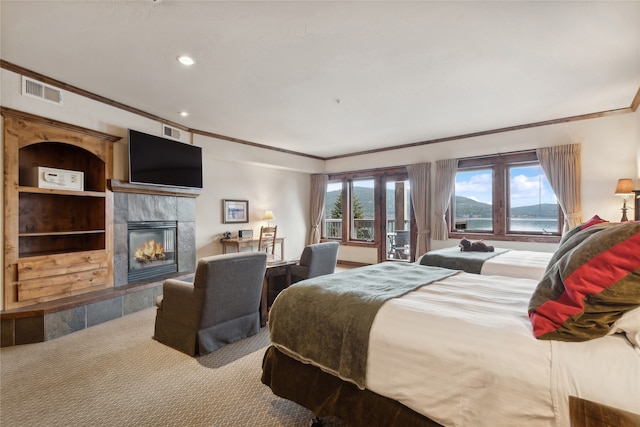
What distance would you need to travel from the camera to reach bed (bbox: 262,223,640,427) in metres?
1.07

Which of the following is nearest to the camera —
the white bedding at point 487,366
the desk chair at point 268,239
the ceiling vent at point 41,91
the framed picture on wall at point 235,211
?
the white bedding at point 487,366

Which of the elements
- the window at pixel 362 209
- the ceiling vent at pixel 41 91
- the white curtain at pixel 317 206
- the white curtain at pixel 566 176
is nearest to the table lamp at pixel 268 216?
the white curtain at pixel 317 206

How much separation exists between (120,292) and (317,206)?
191 inches

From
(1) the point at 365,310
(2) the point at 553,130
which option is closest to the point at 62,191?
(1) the point at 365,310

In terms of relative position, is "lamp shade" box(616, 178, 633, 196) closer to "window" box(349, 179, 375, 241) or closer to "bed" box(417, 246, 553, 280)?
"bed" box(417, 246, 553, 280)

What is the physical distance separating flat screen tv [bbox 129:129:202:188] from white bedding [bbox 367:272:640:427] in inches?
159

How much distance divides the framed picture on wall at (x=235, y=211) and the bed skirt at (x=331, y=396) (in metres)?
4.41

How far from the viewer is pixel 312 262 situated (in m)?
3.92

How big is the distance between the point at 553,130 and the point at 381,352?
517 centimetres

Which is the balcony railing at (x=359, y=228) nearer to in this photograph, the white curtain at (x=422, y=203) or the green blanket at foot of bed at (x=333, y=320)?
the white curtain at (x=422, y=203)

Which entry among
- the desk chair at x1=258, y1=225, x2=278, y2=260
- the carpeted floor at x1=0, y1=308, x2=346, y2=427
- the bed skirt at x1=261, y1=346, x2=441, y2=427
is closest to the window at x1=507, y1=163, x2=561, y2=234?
the desk chair at x1=258, y1=225, x2=278, y2=260

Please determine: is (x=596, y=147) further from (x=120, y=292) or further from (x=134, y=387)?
(x=120, y=292)

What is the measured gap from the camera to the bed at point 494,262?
3.08 meters

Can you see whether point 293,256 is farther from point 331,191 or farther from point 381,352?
point 381,352
